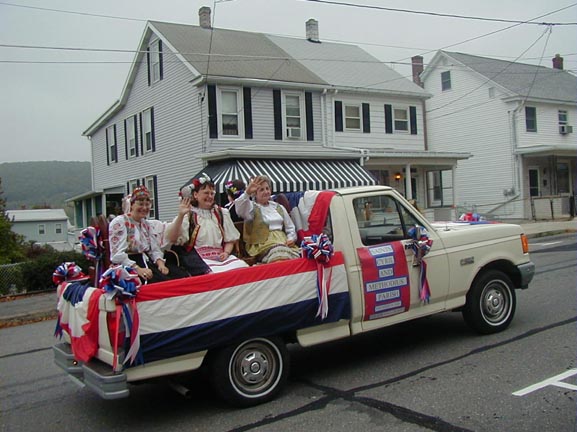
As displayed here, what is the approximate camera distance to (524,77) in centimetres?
3284

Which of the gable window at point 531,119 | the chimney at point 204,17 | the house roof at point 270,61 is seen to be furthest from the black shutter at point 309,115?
the gable window at point 531,119

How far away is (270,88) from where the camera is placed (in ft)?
72.9

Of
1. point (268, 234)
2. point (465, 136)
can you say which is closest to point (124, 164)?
point (465, 136)

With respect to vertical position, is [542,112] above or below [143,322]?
above

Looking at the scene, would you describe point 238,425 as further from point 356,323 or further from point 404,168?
point 404,168

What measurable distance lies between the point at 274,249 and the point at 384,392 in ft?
5.69

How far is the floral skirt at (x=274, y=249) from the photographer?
18.7 ft

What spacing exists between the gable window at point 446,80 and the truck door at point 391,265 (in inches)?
1140

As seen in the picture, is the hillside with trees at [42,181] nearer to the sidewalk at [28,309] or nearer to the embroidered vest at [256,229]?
the sidewalk at [28,309]

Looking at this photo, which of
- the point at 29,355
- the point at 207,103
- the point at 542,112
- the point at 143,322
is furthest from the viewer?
the point at 542,112

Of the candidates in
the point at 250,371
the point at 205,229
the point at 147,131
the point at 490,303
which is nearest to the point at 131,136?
the point at 147,131

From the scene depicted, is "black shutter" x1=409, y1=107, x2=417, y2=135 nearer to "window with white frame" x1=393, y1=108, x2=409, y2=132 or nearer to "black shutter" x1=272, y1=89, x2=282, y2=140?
"window with white frame" x1=393, y1=108, x2=409, y2=132

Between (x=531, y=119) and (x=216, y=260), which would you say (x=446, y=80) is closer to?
(x=531, y=119)

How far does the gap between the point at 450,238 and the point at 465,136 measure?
27666mm
